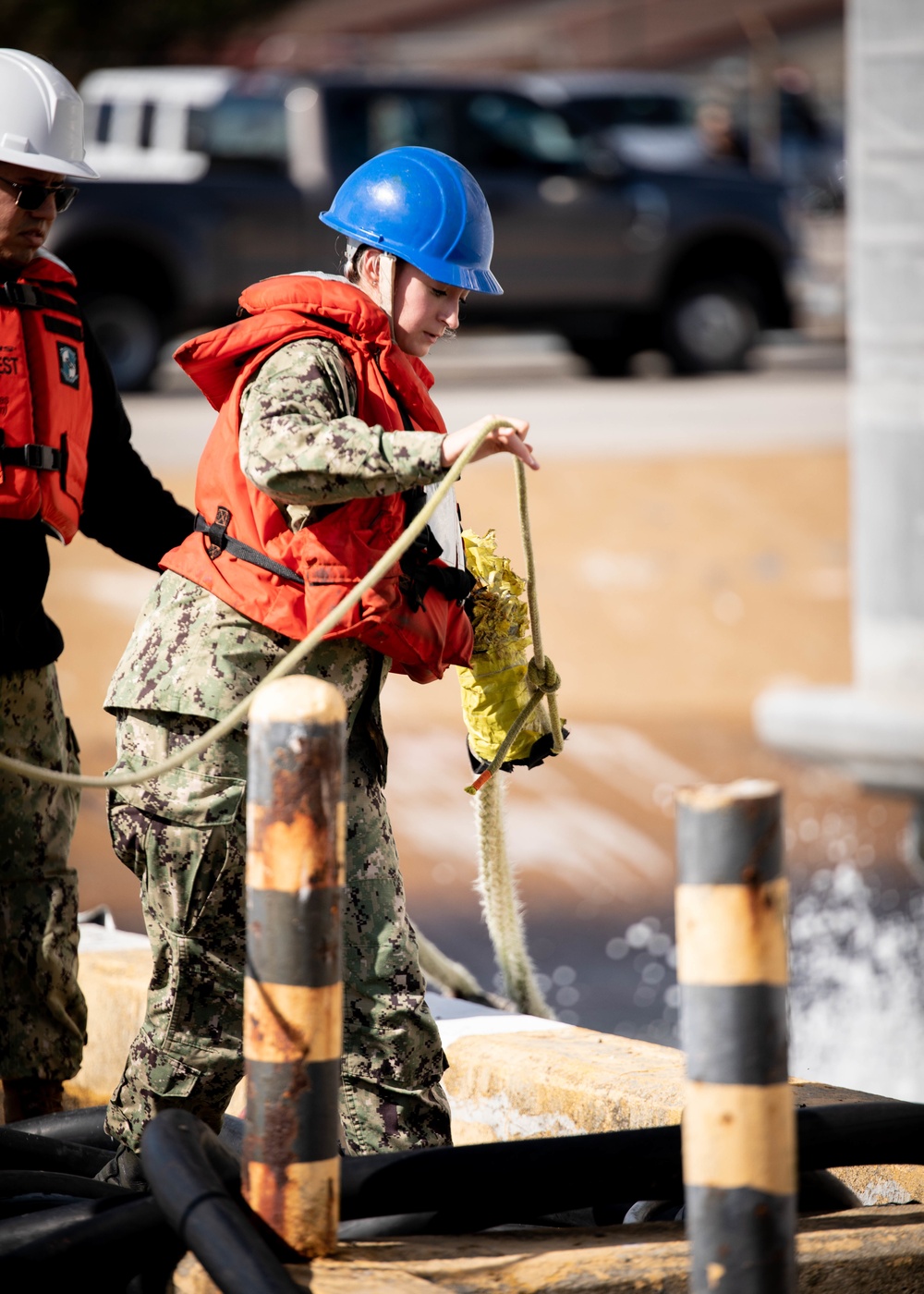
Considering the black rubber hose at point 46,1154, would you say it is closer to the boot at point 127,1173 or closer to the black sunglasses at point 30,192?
the boot at point 127,1173

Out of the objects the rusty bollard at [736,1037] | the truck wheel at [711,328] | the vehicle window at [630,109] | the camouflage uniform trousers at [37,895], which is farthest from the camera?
the vehicle window at [630,109]

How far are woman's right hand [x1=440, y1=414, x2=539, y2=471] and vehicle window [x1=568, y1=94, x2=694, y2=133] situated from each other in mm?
17872

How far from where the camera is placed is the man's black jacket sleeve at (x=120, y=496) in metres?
3.83

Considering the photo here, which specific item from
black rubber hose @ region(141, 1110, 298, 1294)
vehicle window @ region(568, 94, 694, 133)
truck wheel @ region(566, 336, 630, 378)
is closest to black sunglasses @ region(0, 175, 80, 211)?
black rubber hose @ region(141, 1110, 298, 1294)

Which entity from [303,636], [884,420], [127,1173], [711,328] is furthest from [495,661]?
[711,328]

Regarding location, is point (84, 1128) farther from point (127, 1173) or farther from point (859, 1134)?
point (859, 1134)

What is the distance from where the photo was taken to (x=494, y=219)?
15.4 metres

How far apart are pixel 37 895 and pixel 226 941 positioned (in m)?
0.63

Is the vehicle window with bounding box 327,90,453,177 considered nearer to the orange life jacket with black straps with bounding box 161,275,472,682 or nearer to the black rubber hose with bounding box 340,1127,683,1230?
the orange life jacket with black straps with bounding box 161,275,472,682

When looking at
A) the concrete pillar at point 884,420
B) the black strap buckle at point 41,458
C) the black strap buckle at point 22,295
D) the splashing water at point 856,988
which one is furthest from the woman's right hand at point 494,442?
the concrete pillar at point 884,420

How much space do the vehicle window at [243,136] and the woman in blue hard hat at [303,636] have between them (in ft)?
39.2

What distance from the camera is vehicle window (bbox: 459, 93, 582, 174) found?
50.0 feet

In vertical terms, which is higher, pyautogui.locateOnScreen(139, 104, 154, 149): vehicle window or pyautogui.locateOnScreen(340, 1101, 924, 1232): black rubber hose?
pyautogui.locateOnScreen(139, 104, 154, 149): vehicle window

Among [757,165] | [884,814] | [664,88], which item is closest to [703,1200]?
[884,814]
